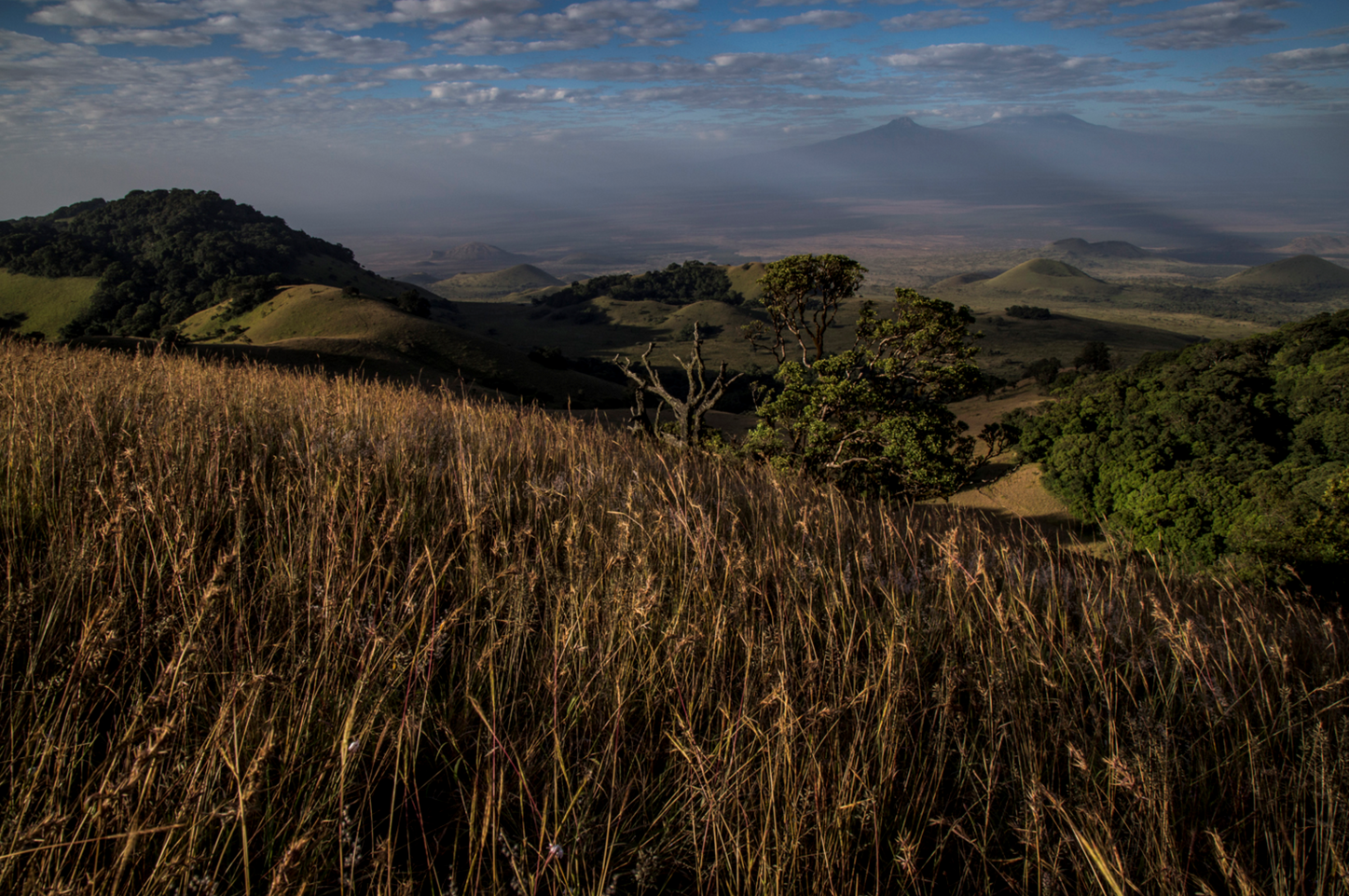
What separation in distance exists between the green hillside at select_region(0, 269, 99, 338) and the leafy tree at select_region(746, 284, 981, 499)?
8785 centimetres

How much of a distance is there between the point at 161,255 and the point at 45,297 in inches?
603

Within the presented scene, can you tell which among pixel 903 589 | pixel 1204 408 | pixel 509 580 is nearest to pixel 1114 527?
pixel 1204 408

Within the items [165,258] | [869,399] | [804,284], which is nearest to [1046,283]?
[804,284]

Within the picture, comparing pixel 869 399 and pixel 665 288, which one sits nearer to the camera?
pixel 869 399

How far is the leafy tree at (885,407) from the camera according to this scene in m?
14.4

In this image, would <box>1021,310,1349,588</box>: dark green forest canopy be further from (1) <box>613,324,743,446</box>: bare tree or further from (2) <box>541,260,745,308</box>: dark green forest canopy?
(2) <box>541,260,745,308</box>: dark green forest canopy

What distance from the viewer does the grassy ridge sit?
4.62 feet

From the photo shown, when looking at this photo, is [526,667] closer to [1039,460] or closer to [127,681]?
[127,681]

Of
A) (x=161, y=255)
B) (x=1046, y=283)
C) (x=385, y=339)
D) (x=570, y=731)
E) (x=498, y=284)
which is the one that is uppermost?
(x=498, y=284)

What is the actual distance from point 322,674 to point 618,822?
927 mm

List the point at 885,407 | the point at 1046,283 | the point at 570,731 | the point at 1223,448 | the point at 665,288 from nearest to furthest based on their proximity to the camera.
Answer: the point at 570,731, the point at 1223,448, the point at 885,407, the point at 665,288, the point at 1046,283

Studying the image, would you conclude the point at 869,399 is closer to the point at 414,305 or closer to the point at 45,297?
the point at 414,305

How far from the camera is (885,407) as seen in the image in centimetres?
1514

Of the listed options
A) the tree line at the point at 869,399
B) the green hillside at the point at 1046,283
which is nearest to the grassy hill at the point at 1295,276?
the green hillside at the point at 1046,283
